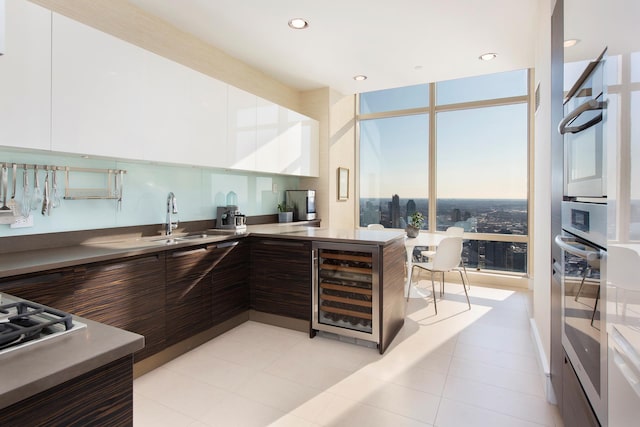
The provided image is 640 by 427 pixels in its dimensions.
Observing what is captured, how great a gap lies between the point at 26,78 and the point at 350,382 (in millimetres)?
2646

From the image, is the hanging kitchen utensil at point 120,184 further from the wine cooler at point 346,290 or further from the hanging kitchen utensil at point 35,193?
the wine cooler at point 346,290

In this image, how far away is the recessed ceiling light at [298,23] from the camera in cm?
305

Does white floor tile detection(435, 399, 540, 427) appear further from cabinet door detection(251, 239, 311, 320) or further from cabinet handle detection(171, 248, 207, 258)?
cabinet handle detection(171, 248, 207, 258)

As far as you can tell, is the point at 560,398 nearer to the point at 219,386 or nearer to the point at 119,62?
the point at 219,386

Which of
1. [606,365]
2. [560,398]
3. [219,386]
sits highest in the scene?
[606,365]

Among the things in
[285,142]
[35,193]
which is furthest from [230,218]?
[35,193]

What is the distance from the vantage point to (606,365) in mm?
961

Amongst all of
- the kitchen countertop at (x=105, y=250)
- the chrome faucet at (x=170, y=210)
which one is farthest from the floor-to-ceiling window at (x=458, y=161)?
the chrome faucet at (x=170, y=210)

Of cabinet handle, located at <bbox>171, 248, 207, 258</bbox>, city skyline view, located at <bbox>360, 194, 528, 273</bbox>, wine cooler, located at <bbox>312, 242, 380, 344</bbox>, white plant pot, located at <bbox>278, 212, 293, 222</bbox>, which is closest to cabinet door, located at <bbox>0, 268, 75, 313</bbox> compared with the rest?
cabinet handle, located at <bbox>171, 248, 207, 258</bbox>

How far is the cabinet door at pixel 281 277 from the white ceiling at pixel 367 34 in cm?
202

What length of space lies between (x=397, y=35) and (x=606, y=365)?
10.5 feet

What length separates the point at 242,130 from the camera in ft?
11.4

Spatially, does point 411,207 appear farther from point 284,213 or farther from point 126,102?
point 126,102

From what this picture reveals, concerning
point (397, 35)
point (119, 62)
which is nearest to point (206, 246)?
point (119, 62)
